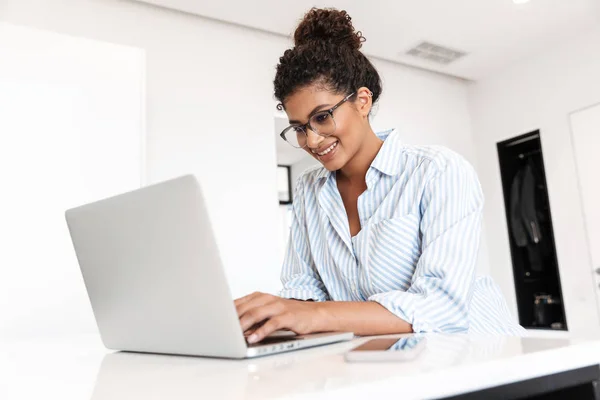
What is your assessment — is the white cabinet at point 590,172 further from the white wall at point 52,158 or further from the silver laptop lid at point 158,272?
the silver laptop lid at point 158,272

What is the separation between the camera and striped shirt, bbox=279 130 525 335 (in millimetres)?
911

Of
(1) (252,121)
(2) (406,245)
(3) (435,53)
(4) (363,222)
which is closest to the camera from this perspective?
(2) (406,245)

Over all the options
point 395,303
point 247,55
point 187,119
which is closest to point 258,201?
point 187,119

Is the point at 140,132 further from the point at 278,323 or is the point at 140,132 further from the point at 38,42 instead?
the point at 278,323

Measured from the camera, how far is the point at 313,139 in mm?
1224

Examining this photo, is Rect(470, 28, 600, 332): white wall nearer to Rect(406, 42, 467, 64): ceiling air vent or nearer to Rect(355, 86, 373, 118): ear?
Rect(406, 42, 467, 64): ceiling air vent

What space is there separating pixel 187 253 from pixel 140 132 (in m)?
1.90

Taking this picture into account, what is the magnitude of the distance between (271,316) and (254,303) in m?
0.04

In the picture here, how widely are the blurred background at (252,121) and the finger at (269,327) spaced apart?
163 centimetres

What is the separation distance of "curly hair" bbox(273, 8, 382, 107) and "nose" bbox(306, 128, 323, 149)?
10cm

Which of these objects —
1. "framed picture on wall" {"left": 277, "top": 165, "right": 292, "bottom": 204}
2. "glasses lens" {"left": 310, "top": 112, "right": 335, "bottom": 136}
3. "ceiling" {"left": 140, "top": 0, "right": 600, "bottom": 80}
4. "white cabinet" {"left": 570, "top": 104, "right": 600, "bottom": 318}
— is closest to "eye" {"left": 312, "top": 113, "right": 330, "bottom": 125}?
"glasses lens" {"left": 310, "top": 112, "right": 335, "bottom": 136}

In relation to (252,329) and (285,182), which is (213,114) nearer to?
(285,182)

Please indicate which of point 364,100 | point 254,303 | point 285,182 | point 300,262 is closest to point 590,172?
point 285,182

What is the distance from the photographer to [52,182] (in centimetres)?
209
